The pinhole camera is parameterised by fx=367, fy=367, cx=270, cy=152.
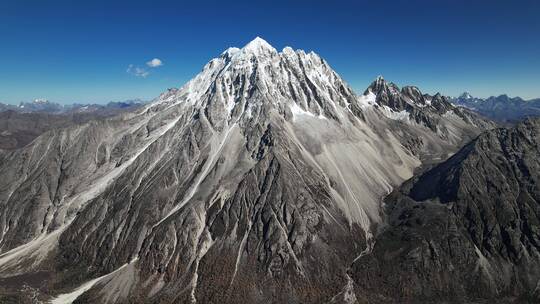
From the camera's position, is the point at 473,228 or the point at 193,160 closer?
the point at 473,228

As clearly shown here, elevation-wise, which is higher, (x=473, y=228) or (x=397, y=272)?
(x=473, y=228)

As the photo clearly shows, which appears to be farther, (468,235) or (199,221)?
(199,221)

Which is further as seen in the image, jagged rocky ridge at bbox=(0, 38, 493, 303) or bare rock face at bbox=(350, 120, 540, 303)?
jagged rocky ridge at bbox=(0, 38, 493, 303)

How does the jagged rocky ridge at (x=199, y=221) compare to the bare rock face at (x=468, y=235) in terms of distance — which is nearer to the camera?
the bare rock face at (x=468, y=235)

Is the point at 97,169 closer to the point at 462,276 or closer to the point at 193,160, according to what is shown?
the point at 193,160

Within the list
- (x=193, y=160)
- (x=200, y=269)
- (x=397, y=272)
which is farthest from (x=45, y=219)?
(x=397, y=272)

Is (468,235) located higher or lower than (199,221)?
lower

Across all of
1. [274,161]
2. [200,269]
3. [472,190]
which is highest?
[274,161]

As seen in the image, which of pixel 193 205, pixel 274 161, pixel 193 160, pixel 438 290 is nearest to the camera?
pixel 438 290
